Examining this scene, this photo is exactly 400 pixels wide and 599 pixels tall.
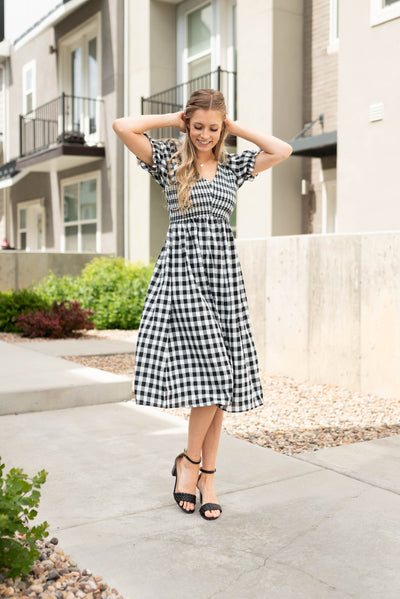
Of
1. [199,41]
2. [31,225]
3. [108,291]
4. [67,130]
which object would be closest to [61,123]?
[67,130]

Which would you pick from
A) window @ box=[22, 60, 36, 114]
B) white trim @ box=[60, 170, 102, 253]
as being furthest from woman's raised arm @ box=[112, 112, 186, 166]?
window @ box=[22, 60, 36, 114]

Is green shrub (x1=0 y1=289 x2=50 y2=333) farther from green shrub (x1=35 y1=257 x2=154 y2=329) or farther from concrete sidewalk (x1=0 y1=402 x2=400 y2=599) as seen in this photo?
concrete sidewalk (x1=0 y1=402 x2=400 y2=599)

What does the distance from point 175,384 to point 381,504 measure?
1138mm

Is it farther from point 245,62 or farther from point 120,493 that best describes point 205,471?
point 245,62

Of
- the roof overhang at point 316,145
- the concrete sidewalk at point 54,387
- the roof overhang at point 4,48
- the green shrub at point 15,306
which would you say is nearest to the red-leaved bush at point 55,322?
the green shrub at point 15,306

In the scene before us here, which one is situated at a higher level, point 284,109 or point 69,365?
point 284,109

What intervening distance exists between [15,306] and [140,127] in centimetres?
749

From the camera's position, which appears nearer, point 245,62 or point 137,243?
point 245,62

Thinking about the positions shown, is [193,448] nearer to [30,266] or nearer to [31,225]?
[30,266]

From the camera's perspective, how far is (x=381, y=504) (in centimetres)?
309

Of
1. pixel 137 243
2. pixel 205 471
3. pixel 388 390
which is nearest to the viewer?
pixel 205 471

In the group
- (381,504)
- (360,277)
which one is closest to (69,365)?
(360,277)

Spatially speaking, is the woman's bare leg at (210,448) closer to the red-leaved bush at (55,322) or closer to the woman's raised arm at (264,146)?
the woman's raised arm at (264,146)

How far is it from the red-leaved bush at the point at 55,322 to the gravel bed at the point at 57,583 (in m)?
6.75
